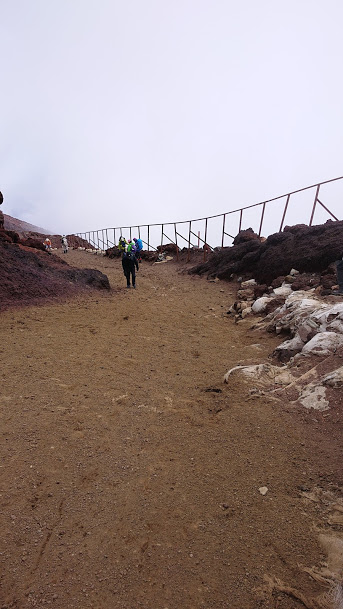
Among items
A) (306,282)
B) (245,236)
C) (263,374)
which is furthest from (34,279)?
(245,236)

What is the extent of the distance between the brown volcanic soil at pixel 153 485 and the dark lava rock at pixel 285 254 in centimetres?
630

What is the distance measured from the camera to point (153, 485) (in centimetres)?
264

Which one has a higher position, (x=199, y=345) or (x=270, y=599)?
(x=199, y=345)

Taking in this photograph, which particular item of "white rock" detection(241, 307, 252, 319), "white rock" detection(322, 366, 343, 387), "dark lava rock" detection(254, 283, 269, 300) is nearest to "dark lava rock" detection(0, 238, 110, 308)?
"dark lava rock" detection(254, 283, 269, 300)

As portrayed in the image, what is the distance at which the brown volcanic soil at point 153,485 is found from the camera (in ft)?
6.17

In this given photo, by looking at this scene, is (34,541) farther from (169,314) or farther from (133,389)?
(169,314)

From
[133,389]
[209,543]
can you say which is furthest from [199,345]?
[209,543]

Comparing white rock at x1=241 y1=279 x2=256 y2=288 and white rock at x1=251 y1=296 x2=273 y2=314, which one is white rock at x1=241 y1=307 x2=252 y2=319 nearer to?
white rock at x1=251 y1=296 x2=273 y2=314

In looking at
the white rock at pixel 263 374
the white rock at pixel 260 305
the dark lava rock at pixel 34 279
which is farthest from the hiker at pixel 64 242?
the white rock at pixel 263 374

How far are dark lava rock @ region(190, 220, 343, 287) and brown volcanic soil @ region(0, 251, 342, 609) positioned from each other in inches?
248

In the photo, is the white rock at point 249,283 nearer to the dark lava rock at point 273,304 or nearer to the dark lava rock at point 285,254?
the dark lava rock at point 285,254

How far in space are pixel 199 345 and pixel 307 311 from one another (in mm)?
2201

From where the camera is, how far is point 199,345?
6133mm

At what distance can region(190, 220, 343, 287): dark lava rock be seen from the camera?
997 cm
